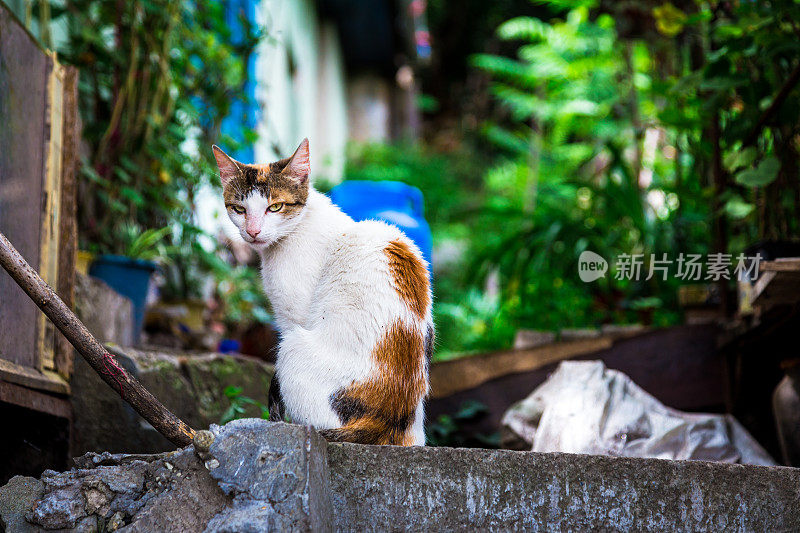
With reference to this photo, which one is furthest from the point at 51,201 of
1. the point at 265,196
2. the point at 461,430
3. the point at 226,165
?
the point at 461,430

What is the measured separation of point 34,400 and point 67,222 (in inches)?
23.0

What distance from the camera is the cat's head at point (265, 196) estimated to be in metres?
1.89

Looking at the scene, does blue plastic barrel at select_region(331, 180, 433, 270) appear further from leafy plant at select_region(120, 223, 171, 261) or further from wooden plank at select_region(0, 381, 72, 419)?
wooden plank at select_region(0, 381, 72, 419)

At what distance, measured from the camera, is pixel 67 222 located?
2332 millimetres

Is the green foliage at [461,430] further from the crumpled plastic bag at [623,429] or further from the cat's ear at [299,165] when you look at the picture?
the cat's ear at [299,165]

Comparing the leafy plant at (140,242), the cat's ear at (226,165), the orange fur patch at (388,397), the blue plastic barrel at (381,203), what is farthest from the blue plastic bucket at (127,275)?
the orange fur patch at (388,397)

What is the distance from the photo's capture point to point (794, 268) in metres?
2.08

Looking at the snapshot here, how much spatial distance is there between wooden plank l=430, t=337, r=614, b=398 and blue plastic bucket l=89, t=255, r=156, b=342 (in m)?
1.34

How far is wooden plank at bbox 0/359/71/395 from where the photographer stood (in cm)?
185

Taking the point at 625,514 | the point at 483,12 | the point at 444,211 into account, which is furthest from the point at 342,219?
the point at 483,12

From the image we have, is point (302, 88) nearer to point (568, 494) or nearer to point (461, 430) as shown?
point (461, 430)

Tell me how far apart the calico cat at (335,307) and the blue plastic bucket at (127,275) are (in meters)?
1.30

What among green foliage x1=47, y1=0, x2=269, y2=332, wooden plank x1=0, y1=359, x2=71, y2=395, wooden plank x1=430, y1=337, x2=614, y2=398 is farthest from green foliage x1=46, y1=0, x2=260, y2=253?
wooden plank x1=430, y1=337, x2=614, y2=398

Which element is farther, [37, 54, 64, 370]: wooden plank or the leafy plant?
the leafy plant
